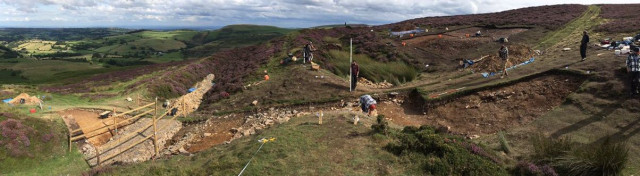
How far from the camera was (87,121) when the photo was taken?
75.5ft

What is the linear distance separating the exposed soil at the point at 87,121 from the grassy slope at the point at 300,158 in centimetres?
767

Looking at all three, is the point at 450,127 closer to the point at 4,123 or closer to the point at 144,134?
the point at 144,134

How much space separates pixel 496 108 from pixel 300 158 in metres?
13.8

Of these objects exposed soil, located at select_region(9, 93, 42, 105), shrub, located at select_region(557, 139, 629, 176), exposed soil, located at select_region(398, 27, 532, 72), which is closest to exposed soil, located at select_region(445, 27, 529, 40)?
exposed soil, located at select_region(398, 27, 532, 72)

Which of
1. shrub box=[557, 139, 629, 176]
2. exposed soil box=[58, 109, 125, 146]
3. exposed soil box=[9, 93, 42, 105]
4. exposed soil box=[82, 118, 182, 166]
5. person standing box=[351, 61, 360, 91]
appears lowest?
exposed soil box=[82, 118, 182, 166]

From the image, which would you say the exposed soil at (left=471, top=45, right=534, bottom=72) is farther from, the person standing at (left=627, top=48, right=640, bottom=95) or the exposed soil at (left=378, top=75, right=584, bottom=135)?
the person standing at (left=627, top=48, right=640, bottom=95)

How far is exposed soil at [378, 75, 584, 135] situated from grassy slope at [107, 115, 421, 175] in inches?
255

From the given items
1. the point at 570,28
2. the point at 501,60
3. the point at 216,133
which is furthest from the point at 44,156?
the point at 570,28

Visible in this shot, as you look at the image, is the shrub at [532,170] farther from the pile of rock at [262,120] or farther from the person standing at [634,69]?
the pile of rock at [262,120]

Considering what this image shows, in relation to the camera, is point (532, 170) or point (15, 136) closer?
point (532, 170)

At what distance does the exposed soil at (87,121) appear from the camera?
20.2m

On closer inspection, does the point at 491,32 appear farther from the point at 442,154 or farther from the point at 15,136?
the point at 15,136

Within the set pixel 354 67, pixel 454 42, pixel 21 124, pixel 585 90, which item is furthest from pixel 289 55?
pixel 585 90

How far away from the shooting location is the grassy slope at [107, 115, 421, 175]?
12.4 metres
